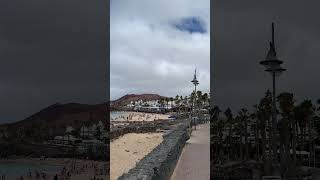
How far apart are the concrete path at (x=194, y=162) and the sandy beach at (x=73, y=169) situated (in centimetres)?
119

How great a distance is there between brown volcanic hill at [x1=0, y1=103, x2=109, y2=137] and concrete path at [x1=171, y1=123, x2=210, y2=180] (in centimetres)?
149

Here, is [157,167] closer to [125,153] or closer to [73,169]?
[73,169]

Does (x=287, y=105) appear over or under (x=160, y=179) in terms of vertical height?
over

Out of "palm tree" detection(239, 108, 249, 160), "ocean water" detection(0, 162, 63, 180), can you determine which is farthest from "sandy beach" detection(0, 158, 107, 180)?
"palm tree" detection(239, 108, 249, 160)

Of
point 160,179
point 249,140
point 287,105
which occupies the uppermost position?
point 287,105

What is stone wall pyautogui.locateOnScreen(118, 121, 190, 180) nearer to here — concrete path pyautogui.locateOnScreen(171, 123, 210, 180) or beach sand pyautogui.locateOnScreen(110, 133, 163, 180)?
concrete path pyautogui.locateOnScreen(171, 123, 210, 180)

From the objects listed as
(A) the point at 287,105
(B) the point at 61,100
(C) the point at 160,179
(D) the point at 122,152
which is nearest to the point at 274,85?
(A) the point at 287,105

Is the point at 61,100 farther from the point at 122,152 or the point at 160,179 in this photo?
the point at 122,152

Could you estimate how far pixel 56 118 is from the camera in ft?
29.2

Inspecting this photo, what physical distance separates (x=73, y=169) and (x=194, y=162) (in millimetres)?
2109

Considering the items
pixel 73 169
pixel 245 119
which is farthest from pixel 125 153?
pixel 245 119

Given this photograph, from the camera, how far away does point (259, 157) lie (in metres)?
6.79

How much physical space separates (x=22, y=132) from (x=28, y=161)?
812mm

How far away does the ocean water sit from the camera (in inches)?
286
